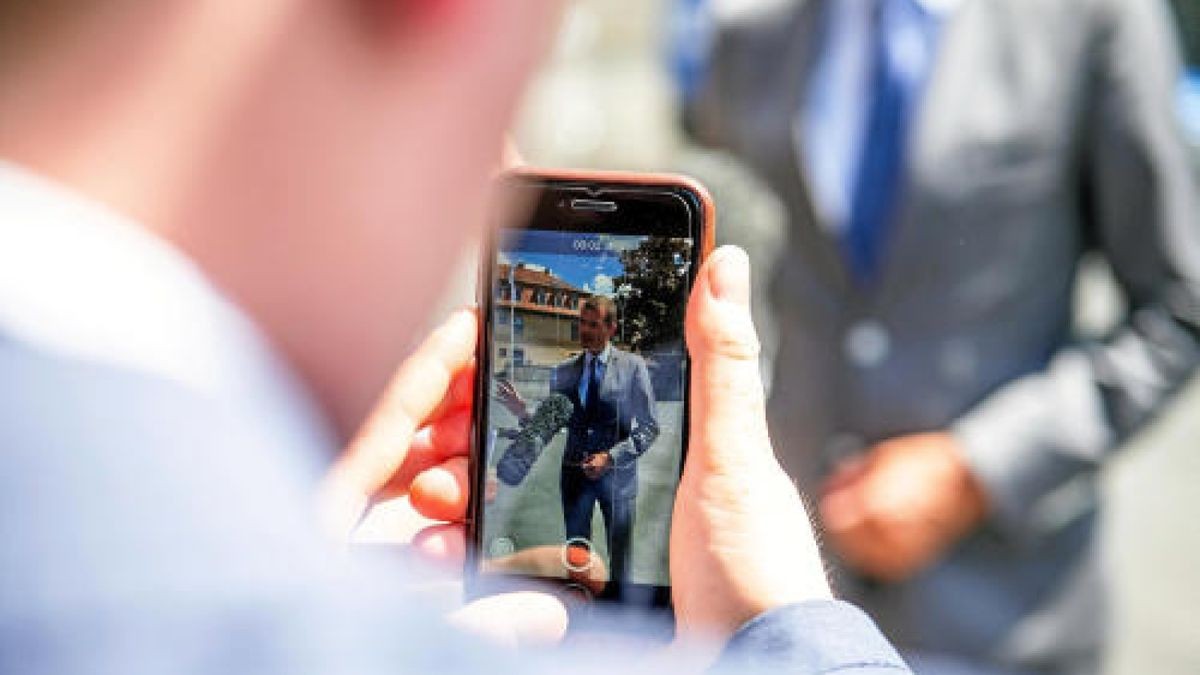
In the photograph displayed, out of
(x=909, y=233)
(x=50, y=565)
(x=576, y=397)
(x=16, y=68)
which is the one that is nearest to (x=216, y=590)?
(x=50, y=565)

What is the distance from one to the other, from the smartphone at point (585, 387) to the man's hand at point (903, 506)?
31.9 inches

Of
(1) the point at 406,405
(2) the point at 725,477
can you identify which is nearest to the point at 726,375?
(2) the point at 725,477

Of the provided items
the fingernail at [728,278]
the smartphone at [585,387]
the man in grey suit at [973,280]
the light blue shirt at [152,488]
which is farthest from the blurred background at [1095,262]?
the light blue shirt at [152,488]

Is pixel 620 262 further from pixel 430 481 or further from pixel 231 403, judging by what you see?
pixel 231 403

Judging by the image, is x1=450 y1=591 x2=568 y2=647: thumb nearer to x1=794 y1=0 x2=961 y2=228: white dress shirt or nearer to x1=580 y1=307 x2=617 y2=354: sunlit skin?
x1=580 y1=307 x2=617 y2=354: sunlit skin

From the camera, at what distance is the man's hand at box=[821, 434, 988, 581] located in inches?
83.8

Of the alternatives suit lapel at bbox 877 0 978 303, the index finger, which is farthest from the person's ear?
suit lapel at bbox 877 0 978 303

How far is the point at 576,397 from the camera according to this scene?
53.2 inches

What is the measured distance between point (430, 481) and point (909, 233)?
93 cm

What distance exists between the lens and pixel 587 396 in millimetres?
1345

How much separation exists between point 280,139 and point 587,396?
76 centimetres

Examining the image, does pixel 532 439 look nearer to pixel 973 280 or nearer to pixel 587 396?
pixel 587 396

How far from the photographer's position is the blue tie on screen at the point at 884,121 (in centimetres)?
214

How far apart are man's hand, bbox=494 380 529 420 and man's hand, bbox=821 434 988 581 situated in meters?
A: 0.84
